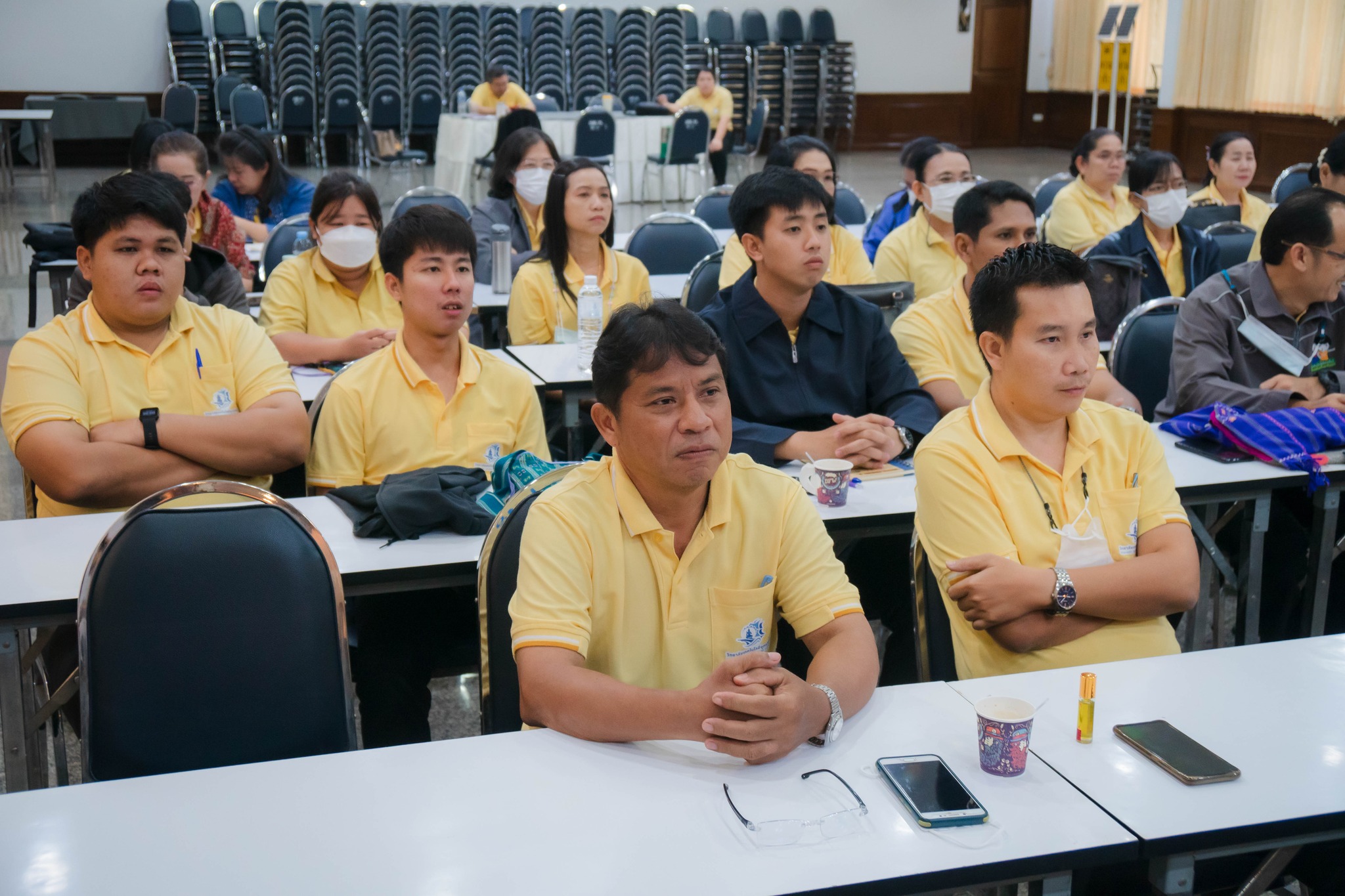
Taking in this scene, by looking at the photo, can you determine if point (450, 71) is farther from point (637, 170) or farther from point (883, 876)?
point (883, 876)

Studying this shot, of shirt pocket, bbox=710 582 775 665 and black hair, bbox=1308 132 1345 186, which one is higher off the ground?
black hair, bbox=1308 132 1345 186

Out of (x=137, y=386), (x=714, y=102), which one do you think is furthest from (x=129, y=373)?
(x=714, y=102)

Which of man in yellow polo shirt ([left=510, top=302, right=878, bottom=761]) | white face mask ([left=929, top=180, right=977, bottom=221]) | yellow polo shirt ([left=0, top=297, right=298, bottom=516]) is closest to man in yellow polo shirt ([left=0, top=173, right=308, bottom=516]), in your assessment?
yellow polo shirt ([left=0, top=297, right=298, bottom=516])

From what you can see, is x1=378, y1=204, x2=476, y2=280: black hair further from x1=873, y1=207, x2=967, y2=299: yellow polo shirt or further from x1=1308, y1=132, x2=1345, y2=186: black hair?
x1=1308, y1=132, x2=1345, y2=186: black hair

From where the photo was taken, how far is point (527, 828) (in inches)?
55.2

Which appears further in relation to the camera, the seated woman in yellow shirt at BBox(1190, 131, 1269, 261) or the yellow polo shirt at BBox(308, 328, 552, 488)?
the seated woman in yellow shirt at BBox(1190, 131, 1269, 261)

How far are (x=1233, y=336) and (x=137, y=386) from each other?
2.84m

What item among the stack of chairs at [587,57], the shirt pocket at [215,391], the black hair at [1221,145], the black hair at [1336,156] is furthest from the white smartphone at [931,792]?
the stack of chairs at [587,57]

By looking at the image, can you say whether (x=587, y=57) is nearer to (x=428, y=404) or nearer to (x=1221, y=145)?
(x=1221, y=145)

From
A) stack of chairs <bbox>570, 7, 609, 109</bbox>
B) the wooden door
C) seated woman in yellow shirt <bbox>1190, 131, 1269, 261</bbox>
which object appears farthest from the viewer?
the wooden door

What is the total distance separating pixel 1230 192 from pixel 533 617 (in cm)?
605

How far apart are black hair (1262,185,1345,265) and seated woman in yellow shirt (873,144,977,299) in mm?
1702

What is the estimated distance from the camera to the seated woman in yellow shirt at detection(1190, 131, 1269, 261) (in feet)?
20.6

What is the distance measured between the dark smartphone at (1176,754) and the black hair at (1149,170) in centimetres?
377
